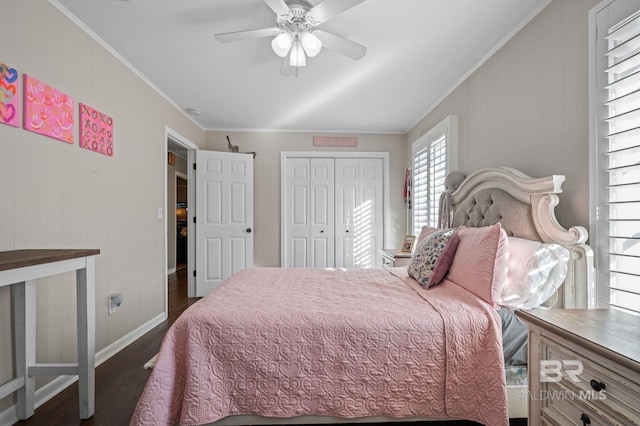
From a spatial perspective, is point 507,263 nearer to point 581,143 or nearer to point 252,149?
point 581,143

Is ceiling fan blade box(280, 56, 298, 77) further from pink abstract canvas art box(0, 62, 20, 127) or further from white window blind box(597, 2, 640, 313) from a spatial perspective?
white window blind box(597, 2, 640, 313)

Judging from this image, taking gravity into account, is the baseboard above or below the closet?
below

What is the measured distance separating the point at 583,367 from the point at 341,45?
2.02m

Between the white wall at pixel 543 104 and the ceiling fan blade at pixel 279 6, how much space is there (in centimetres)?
157

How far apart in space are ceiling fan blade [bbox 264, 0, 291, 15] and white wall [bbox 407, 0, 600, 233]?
5.17 ft

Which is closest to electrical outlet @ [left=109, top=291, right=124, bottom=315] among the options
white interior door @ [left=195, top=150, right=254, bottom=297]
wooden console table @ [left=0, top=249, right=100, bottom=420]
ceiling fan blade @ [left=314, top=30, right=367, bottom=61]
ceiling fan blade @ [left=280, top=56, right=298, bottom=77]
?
wooden console table @ [left=0, top=249, right=100, bottom=420]

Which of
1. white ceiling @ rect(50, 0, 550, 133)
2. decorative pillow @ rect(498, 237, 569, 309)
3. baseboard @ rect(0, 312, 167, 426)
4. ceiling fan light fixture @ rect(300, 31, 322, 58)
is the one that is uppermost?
white ceiling @ rect(50, 0, 550, 133)

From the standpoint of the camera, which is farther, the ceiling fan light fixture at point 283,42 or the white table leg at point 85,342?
the ceiling fan light fixture at point 283,42

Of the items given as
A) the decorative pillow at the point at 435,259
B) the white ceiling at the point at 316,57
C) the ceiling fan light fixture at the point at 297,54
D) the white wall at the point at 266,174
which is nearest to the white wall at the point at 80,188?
the white ceiling at the point at 316,57

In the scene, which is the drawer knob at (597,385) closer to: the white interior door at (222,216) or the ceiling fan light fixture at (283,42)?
the ceiling fan light fixture at (283,42)

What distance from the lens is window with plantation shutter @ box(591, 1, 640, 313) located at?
49.2 inches

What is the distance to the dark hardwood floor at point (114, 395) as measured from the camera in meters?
1.58

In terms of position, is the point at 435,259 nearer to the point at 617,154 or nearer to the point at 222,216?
the point at 617,154

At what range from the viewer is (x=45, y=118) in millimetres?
1759
